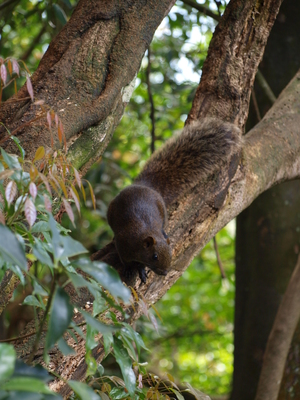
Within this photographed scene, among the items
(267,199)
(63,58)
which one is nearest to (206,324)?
(267,199)

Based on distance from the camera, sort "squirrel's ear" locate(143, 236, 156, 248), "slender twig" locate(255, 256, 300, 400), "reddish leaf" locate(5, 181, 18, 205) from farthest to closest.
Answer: "slender twig" locate(255, 256, 300, 400) < "squirrel's ear" locate(143, 236, 156, 248) < "reddish leaf" locate(5, 181, 18, 205)

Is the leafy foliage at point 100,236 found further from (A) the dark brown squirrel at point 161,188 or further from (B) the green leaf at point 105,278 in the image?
(A) the dark brown squirrel at point 161,188

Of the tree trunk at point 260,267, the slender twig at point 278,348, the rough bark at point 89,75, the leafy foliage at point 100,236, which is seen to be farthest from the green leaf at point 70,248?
the tree trunk at point 260,267

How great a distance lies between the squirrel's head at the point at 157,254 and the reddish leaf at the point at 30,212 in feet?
3.27

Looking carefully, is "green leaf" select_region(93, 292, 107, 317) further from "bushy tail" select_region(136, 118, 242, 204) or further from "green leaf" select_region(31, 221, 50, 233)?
"bushy tail" select_region(136, 118, 242, 204)

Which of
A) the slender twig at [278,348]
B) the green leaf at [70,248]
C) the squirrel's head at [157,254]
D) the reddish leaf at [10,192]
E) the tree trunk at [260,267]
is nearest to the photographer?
the green leaf at [70,248]

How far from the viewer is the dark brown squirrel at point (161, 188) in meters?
1.71

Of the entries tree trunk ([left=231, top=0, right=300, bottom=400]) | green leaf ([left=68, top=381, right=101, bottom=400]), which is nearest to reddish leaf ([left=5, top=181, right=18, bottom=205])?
green leaf ([left=68, top=381, right=101, bottom=400])

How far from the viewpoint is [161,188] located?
1901 mm

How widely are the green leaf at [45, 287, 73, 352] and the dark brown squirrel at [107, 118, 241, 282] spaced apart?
105cm

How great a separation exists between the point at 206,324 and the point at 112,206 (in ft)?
8.54

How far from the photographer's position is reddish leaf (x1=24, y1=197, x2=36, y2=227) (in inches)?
23.0

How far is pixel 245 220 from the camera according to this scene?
274 cm

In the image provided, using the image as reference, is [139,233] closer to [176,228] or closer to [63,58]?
[176,228]
